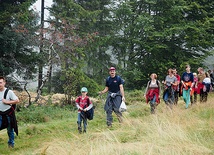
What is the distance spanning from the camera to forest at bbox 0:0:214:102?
59.0 ft

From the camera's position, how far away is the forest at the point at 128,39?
1798 cm

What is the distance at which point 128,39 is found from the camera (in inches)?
917

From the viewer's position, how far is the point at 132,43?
77.7 ft

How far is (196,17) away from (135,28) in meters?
5.02

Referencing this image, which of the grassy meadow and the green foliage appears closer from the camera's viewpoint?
the grassy meadow

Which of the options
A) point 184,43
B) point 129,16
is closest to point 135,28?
point 129,16

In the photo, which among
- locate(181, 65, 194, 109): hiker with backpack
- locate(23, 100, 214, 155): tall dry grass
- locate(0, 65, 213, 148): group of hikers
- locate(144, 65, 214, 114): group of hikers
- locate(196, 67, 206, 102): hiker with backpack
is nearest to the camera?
locate(23, 100, 214, 155): tall dry grass

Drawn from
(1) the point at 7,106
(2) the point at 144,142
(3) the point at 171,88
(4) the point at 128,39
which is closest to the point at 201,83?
(3) the point at 171,88

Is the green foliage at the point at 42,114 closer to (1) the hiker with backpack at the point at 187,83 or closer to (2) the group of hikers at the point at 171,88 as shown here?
(2) the group of hikers at the point at 171,88

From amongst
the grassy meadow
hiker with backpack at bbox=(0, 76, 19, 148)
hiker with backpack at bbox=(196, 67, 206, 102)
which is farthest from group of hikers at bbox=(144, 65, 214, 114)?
Result: hiker with backpack at bbox=(0, 76, 19, 148)

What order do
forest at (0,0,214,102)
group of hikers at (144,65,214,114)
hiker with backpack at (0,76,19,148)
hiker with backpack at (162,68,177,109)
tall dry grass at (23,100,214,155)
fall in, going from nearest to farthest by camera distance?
tall dry grass at (23,100,214,155) → hiker with backpack at (0,76,19,148) → group of hikers at (144,65,214,114) → hiker with backpack at (162,68,177,109) → forest at (0,0,214,102)

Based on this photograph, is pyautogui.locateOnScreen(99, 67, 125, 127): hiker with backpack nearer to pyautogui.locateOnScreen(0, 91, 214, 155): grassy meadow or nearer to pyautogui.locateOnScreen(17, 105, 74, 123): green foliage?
pyautogui.locateOnScreen(0, 91, 214, 155): grassy meadow

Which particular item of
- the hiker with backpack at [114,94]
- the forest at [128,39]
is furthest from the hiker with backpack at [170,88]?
the forest at [128,39]

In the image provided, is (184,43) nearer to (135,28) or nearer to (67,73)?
(135,28)
